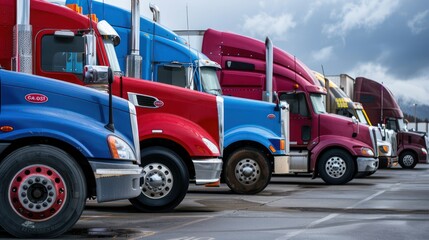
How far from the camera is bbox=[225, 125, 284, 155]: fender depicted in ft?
54.7

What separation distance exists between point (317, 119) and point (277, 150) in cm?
517

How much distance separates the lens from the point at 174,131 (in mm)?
12469

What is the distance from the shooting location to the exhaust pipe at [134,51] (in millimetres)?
14508

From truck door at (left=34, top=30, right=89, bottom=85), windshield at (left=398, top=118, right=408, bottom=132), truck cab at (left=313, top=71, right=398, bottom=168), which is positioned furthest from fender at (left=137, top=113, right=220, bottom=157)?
windshield at (left=398, top=118, right=408, bottom=132)

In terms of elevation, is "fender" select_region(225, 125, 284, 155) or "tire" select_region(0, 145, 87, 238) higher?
"fender" select_region(225, 125, 284, 155)

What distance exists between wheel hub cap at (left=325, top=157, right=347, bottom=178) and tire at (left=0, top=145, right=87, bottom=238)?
1372 centimetres

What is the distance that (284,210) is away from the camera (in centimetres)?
1298

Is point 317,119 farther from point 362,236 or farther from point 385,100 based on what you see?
point 385,100

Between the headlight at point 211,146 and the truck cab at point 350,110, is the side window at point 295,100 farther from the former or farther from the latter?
the headlight at point 211,146

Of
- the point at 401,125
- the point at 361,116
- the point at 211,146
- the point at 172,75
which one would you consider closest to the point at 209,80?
the point at 172,75

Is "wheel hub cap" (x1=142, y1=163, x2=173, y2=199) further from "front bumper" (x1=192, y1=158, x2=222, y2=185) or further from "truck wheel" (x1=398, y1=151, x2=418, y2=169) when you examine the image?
"truck wheel" (x1=398, y1=151, x2=418, y2=169)

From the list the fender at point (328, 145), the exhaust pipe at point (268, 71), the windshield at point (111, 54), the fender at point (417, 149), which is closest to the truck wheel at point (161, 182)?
A: the windshield at point (111, 54)

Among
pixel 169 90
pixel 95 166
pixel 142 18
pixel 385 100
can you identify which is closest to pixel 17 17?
pixel 169 90

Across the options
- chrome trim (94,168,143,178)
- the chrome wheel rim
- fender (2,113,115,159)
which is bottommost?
the chrome wheel rim
